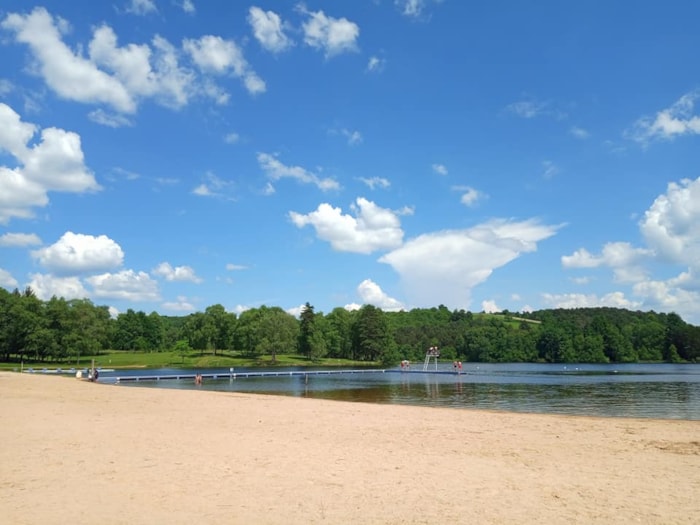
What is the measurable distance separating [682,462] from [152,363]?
11132 centimetres

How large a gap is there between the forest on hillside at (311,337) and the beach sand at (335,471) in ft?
273

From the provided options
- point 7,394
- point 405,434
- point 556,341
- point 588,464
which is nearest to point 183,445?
point 405,434

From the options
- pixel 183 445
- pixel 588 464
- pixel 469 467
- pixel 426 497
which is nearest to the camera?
pixel 426 497

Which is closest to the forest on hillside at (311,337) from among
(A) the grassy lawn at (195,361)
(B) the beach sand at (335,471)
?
(A) the grassy lawn at (195,361)

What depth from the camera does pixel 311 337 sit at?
130 meters

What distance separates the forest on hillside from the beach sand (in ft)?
273

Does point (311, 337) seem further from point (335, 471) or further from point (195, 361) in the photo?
point (335, 471)

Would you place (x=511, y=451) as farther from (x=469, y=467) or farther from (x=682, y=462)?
(x=682, y=462)

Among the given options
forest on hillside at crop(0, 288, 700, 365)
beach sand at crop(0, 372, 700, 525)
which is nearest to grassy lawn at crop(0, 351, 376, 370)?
forest on hillside at crop(0, 288, 700, 365)

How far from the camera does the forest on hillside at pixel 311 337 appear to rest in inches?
3711

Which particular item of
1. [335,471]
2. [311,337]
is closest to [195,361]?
[311,337]

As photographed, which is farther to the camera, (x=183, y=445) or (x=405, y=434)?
(x=405, y=434)

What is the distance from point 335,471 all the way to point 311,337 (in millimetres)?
118618

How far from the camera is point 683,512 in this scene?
934cm
